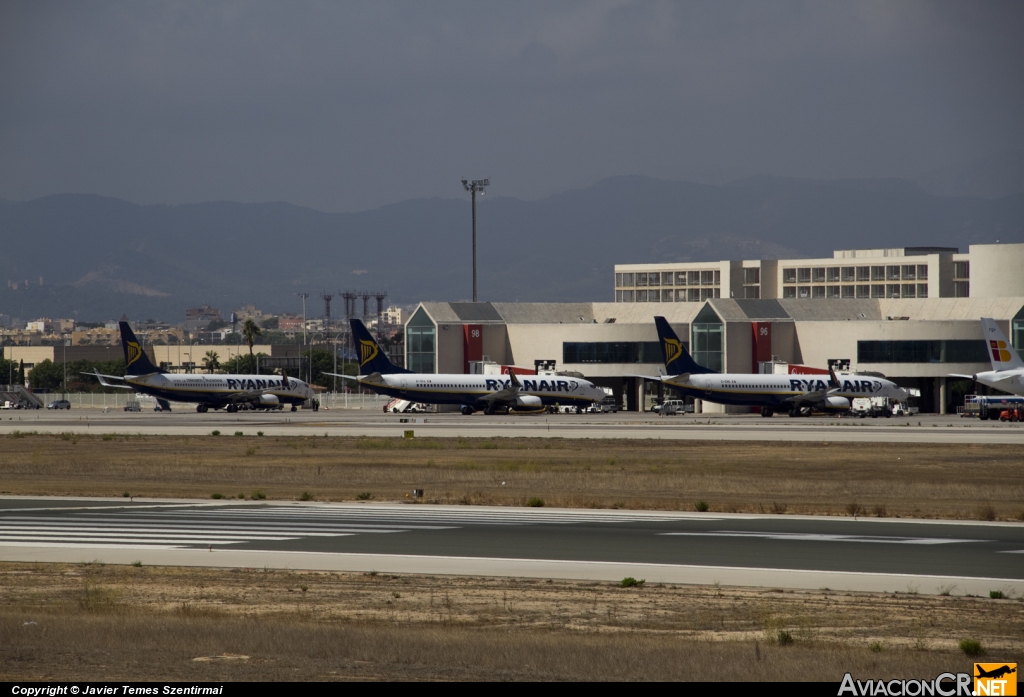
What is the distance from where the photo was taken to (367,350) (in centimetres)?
10088

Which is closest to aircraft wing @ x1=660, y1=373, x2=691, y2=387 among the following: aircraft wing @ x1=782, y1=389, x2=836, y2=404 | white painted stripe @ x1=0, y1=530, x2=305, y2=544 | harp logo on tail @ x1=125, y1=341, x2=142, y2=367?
aircraft wing @ x1=782, y1=389, x2=836, y2=404

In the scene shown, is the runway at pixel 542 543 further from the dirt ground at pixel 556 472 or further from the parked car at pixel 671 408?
the parked car at pixel 671 408

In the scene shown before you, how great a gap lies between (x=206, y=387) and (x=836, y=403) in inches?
2078

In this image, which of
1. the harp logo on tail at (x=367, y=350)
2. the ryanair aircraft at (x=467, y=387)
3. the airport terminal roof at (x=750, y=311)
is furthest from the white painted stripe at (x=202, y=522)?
the airport terminal roof at (x=750, y=311)

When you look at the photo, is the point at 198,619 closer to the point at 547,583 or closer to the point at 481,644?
the point at 481,644

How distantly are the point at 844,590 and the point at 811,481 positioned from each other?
2267 cm

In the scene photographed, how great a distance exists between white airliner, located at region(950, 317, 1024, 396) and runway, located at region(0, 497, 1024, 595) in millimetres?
59205

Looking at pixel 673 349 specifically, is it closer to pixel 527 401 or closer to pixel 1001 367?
pixel 527 401

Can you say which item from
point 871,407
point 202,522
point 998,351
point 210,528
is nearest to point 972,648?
point 210,528

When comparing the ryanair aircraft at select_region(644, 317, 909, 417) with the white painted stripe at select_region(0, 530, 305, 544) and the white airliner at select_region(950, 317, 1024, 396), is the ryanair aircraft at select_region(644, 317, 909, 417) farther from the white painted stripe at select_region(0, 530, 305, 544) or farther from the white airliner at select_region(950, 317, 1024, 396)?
the white painted stripe at select_region(0, 530, 305, 544)

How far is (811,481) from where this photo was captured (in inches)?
1581

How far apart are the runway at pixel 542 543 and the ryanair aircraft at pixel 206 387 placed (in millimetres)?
73910

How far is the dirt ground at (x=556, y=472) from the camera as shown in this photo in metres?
33.8

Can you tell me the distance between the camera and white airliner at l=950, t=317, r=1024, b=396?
82500mm
